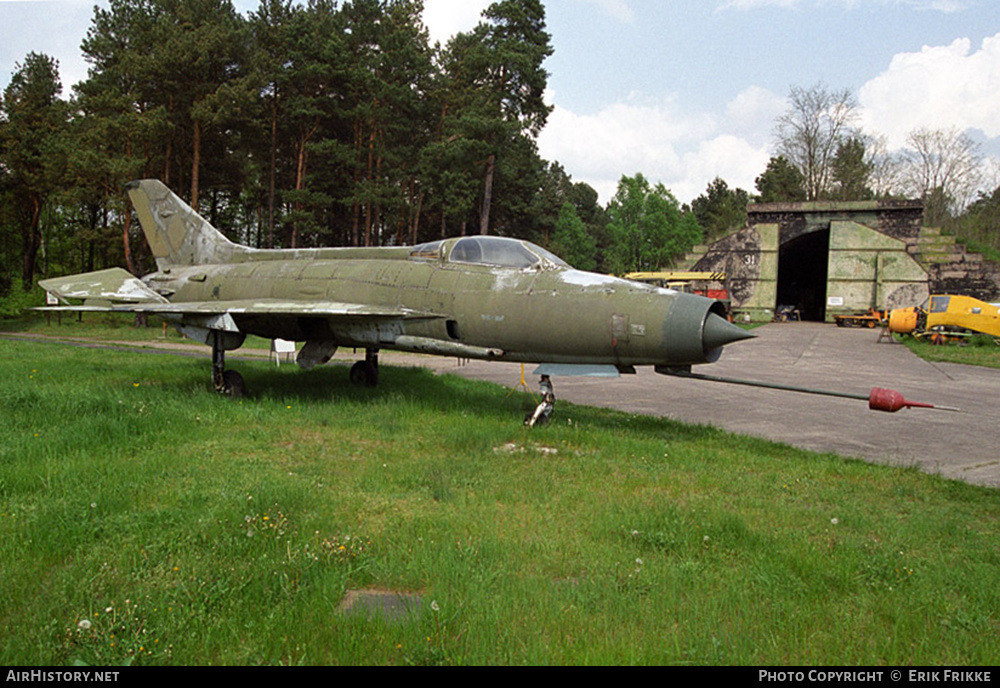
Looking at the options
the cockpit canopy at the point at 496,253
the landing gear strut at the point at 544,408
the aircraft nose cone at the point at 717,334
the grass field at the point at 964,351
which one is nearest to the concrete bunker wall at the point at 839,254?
the grass field at the point at 964,351

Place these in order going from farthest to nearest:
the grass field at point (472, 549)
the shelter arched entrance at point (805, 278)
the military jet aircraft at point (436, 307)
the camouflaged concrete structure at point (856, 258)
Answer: the shelter arched entrance at point (805, 278)
the camouflaged concrete structure at point (856, 258)
the military jet aircraft at point (436, 307)
the grass field at point (472, 549)

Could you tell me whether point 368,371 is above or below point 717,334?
below

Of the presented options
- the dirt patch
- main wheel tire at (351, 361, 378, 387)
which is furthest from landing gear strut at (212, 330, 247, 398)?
the dirt patch

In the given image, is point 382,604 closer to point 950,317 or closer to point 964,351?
point 964,351

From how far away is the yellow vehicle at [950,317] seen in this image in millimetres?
24062

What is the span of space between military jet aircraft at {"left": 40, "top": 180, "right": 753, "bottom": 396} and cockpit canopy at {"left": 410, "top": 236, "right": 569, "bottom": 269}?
0.06 feet

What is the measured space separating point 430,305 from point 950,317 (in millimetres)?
25791

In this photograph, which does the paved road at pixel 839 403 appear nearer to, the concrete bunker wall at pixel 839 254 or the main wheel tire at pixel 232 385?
the main wheel tire at pixel 232 385

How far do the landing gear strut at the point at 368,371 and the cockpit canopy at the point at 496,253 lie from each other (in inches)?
123

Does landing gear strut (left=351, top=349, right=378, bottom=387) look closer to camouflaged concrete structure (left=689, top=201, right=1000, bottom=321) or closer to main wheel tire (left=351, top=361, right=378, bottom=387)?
main wheel tire (left=351, top=361, right=378, bottom=387)

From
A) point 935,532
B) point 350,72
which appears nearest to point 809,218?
point 350,72

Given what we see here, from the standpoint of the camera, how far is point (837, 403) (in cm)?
1145

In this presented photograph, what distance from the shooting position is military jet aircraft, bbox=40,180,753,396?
7000mm

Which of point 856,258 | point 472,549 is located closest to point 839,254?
point 856,258
